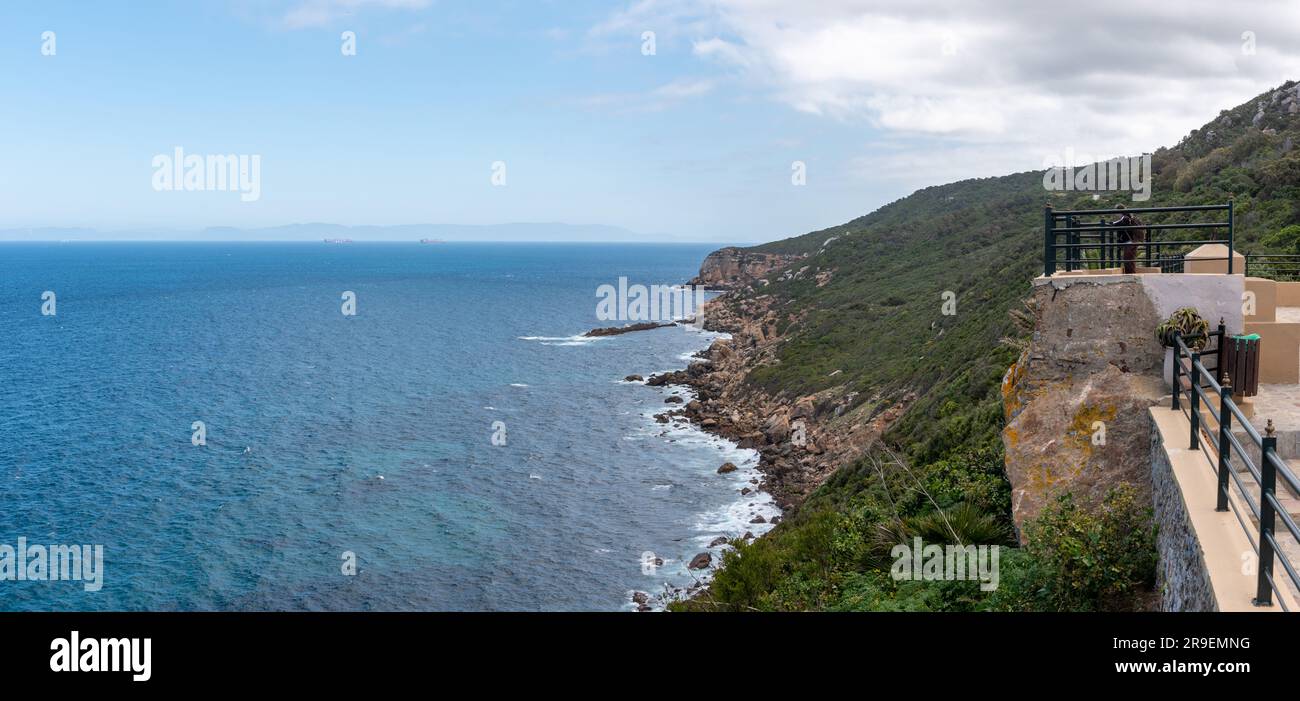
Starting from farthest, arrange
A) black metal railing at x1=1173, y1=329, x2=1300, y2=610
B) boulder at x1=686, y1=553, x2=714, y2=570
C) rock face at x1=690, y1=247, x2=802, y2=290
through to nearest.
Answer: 1. rock face at x1=690, y1=247, x2=802, y2=290
2. boulder at x1=686, y1=553, x2=714, y2=570
3. black metal railing at x1=1173, y1=329, x2=1300, y2=610

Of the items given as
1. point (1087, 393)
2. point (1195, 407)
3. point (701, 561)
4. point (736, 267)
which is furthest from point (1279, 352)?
point (736, 267)

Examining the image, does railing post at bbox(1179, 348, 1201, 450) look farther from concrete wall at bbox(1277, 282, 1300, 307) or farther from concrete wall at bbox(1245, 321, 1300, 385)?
concrete wall at bbox(1277, 282, 1300, 307)

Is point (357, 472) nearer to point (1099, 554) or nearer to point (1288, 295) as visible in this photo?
point (1288, 295)

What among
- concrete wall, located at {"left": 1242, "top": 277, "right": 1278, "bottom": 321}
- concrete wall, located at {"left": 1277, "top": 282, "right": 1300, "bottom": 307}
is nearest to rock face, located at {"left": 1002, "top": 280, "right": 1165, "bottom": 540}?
concrete wall, located at {"left": 1242, "top": 277, "right": 1278, "bottom": 321}

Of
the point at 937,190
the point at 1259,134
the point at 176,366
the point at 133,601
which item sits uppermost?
the point at 937,190
